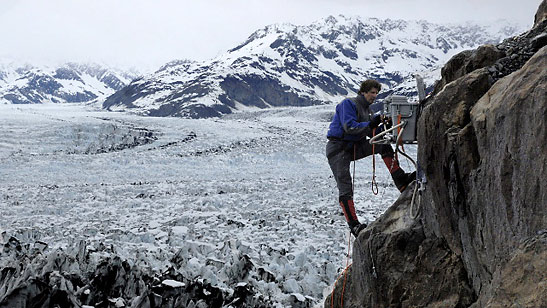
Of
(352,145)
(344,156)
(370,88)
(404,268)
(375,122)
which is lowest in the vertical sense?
(404,268)

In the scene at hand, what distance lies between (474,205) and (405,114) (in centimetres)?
135

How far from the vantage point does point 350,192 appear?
5.49 m

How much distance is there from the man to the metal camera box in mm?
775

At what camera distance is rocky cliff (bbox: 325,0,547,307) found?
7.84 ft

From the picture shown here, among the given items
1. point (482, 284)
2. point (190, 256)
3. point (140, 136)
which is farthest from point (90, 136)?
point (482, 284)

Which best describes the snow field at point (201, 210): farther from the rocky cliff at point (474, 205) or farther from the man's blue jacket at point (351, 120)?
the man's blue jacket at point (351, 120)

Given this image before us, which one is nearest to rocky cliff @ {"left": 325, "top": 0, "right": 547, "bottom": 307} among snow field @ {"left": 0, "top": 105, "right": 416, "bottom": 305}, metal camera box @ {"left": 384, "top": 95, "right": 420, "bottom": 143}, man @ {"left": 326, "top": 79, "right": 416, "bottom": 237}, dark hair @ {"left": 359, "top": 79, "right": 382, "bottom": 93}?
metal camera box @ {"left": 384, "top": 95, "right": 420, "bottom": 143}

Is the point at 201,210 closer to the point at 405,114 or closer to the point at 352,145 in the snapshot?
the point at 352,145

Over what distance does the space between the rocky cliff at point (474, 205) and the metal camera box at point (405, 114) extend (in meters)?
0.35

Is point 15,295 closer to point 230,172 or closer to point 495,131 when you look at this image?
point 495,131

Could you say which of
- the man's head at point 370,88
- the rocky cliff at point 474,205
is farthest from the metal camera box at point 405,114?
the man's head at point 370,88

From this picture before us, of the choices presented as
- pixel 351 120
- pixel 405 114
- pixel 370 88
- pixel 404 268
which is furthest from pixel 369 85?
pixel 404 268

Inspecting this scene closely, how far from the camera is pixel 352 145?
18.0 feet

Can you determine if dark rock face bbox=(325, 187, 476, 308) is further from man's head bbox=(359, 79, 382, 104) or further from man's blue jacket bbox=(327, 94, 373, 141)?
man's head bbox=(359, 79, 382, 104)
